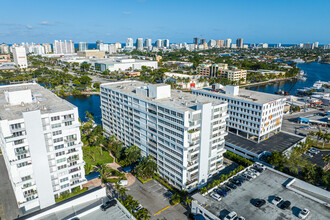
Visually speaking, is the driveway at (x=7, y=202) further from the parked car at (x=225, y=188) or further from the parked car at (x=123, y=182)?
the parked car at (x=225, y=188)

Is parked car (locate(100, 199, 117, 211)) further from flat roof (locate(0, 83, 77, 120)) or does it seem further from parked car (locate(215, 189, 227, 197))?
flat roof (locate(0, 83, 77, 120))

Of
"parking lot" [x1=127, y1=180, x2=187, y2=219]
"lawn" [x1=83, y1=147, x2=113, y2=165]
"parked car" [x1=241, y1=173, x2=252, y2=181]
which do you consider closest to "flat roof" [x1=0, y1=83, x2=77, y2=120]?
"lawn" [x1=83, y1=147, x2=113, y2=165]

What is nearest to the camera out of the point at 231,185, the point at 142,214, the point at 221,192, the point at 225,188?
the point at 142,214

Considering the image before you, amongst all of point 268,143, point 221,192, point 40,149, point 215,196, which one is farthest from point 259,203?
point 40,149

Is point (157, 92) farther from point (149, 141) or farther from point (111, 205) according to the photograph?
point (111, 205)

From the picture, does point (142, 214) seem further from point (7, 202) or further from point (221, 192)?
point (7, 202)

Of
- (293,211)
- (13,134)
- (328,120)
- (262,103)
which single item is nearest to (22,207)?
(13,134)
